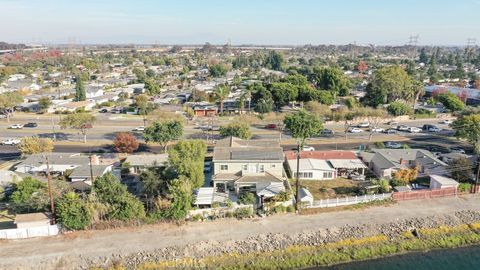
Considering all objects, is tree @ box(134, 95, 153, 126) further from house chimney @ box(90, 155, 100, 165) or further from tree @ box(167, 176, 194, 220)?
tree @ box(167, 176, 194, 220)

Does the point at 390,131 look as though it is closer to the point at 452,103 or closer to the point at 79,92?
the point at 452,103

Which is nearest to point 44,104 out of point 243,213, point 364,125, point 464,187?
point 243,213

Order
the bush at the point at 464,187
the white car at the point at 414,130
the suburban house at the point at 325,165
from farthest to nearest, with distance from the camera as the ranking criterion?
1. the white car at the point at 414,130
2. the suburban house at the point at 325,165
3. the bush at the point at 464,187

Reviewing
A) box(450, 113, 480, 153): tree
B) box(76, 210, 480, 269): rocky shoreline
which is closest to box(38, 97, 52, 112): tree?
box(76, 210, 480, 269): rocky shoreline

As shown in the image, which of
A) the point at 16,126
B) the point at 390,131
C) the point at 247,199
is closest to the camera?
the point at 247,199

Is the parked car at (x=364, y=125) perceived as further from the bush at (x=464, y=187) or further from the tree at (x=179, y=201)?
the tree at (x=179, y=201)

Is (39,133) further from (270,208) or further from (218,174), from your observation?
(270,208)

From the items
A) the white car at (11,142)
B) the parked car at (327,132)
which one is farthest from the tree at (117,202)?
the parked car at (327,132)
